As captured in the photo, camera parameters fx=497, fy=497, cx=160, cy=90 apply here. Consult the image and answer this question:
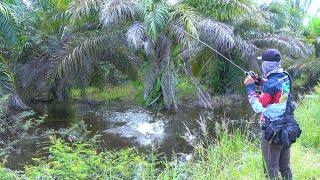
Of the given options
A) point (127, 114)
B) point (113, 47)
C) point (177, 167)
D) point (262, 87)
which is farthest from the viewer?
point (113, 47)

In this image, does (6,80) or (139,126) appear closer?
(6,80)

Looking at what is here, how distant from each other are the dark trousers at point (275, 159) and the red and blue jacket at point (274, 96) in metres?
0.26

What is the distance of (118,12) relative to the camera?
39.3ft

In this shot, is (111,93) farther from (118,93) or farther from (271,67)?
(271,67)

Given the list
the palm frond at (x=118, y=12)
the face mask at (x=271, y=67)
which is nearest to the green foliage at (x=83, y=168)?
the face mask at (x=271, y=67)

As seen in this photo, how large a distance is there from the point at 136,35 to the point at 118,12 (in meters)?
0.85

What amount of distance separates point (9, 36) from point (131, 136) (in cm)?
337

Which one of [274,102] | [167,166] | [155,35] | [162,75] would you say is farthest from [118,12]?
[274,102]

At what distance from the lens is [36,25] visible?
552 inches

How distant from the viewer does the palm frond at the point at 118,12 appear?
38.3 ft

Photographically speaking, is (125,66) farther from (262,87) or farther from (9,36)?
(262,87)

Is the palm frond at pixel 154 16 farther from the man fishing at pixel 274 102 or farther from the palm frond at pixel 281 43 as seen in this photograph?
the man fishing at pixel 274 102

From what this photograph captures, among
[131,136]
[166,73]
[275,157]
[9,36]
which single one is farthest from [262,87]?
[166,73]

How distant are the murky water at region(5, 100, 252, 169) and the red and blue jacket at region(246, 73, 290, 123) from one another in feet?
14.3
